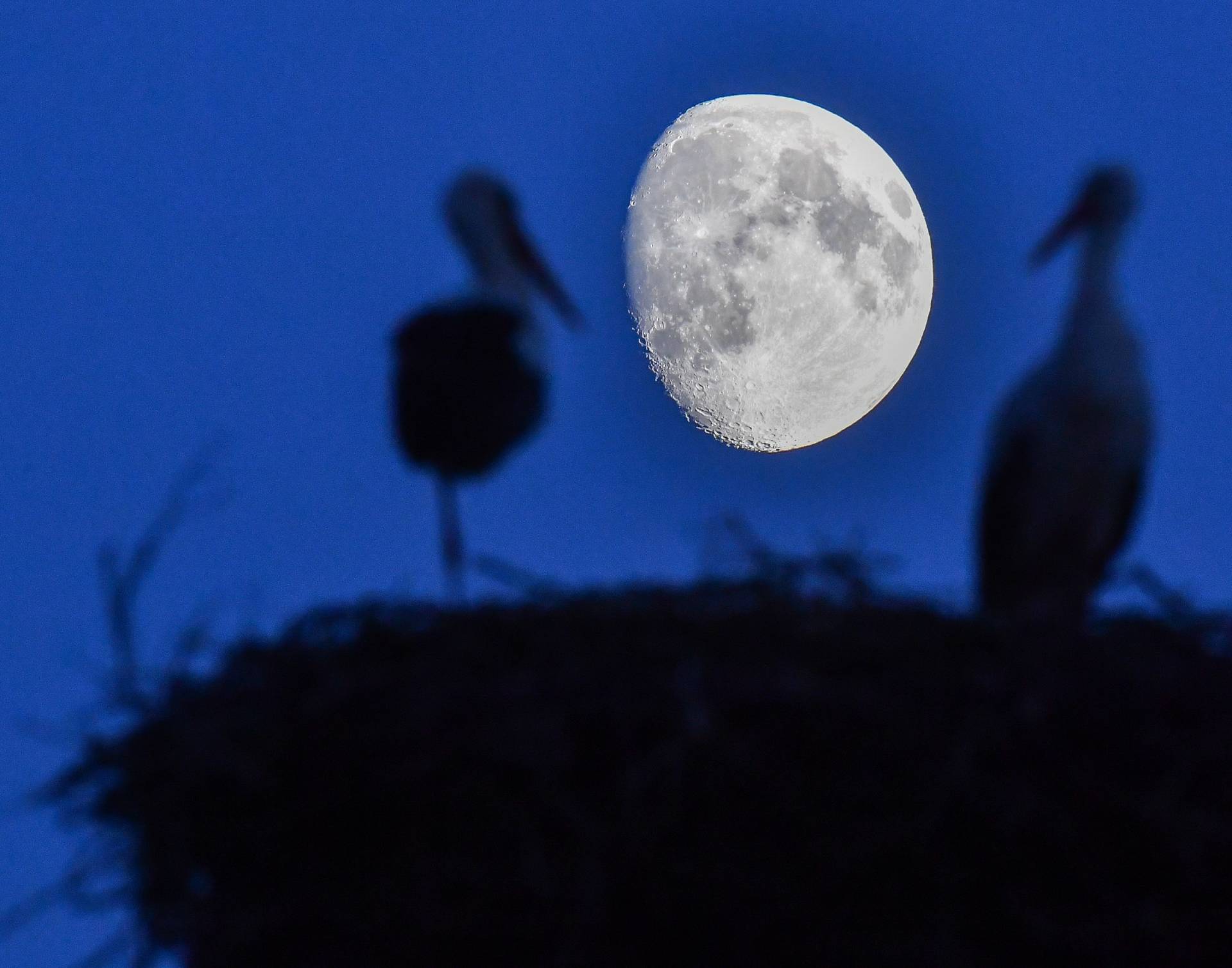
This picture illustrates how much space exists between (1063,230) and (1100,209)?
0.13m

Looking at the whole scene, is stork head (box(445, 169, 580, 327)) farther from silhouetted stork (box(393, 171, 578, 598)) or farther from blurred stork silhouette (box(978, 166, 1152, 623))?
blurred stork silhouette (box(978, 166, 1152, 623))

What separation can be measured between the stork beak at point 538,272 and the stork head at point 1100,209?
1.30 meters

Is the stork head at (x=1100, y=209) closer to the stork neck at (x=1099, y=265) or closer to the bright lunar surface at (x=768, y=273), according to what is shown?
the stork neck at (x=1099, y=265)

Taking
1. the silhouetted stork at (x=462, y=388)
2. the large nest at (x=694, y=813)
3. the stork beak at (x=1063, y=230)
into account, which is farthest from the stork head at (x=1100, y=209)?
the large nest at (x=694, y=813)

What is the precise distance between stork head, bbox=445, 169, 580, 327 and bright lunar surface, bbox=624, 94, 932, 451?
0.55 m

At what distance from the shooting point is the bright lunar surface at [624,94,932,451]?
447 cm

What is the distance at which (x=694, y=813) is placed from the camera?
254cm

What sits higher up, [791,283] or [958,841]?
[791,283]

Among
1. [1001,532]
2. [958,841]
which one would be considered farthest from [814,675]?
[1001,532]

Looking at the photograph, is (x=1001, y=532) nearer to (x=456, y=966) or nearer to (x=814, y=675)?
(x=814, y=675)

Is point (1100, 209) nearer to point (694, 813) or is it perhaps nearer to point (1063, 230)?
point (1063, 230)

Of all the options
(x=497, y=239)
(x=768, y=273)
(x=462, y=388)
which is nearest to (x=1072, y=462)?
(x=768, y=273)

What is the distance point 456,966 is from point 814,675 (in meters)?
0.63

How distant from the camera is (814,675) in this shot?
2676 mm
